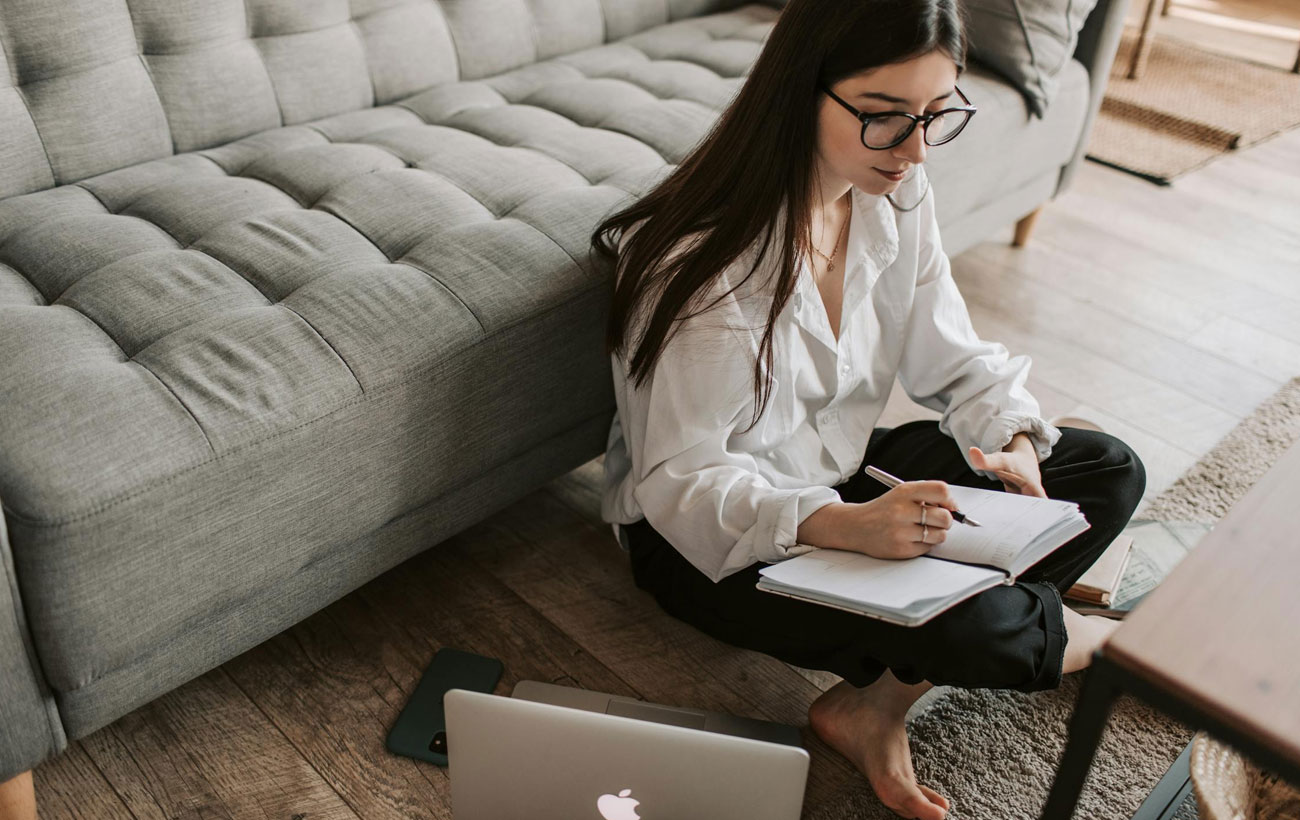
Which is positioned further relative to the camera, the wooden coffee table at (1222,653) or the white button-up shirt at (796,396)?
the white button-up shirt at (796,396)

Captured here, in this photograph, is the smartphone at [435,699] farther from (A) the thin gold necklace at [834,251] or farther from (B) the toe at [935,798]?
(A) the thin gold necklace at [834,251]

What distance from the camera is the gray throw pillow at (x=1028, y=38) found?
185 cm

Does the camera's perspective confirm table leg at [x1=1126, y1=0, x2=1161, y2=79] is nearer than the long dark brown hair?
No

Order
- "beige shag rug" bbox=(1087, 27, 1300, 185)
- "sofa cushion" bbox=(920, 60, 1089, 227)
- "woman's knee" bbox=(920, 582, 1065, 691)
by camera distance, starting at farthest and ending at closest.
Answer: "beige shag rug" bbox=(1087, 27, 1300, 185)
"sofa cushion" bbox=(920, 60, 1089, 227)
"woman's knee" bbox=(920, 582, 1065, 691)

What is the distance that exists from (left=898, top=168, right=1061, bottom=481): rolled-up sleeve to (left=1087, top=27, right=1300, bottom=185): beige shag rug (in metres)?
1.65

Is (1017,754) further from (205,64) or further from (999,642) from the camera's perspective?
(205,64)

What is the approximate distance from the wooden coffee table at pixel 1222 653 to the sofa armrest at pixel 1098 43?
4.61 feet

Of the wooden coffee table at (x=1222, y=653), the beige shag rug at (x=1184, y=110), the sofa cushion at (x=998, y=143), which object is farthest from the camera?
the beige shag rug at (x=1184, y=110)

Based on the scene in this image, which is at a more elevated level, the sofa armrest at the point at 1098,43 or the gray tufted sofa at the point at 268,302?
the sofa armrest at the point at 1098,43

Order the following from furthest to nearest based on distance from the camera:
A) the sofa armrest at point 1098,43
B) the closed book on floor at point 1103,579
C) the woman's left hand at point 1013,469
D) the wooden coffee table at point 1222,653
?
1. the sofa armrest at point 1098,43
2. the closed book on floor at point 1103,579
3. the woman's left hand at point 1013,469
4. the wooden coffee table at point 1222,653

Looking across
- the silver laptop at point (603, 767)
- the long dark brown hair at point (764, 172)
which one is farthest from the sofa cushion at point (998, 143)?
the silver laptop at point (603, 767)

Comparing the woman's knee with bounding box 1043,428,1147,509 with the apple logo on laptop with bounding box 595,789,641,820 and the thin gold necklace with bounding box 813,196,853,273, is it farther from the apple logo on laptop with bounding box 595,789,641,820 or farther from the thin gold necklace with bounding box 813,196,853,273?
the apple logo on laptop with bounding box 595,789,641,820

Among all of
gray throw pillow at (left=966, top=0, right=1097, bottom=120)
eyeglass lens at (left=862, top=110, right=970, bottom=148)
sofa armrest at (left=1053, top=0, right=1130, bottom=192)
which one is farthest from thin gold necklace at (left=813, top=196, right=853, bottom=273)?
sofa armrest at (left=1053, top=0, right=1130, bottom=192)

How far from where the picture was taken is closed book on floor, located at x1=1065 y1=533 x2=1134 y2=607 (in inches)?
53.1
